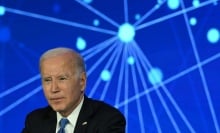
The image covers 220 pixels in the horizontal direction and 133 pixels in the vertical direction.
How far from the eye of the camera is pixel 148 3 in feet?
10.6

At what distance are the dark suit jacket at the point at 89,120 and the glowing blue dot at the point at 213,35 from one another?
1.37 m

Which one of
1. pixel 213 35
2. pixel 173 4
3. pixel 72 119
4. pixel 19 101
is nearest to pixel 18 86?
pixel 19 101

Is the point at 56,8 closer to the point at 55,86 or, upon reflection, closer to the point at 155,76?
the point at 155,76

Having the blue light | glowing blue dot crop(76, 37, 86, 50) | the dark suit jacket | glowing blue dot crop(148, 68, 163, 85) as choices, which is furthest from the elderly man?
the blue light

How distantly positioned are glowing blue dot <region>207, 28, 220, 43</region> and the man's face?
1471mm

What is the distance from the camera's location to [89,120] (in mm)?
1919

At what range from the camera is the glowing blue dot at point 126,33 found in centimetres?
323

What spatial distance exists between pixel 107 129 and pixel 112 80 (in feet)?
4.71

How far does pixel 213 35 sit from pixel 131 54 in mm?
556

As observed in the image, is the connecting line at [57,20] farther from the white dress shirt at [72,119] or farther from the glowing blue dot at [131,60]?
the white dress shirt at [72,119]

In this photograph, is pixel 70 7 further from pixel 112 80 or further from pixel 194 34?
pixel 194 34

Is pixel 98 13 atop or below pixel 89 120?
atop

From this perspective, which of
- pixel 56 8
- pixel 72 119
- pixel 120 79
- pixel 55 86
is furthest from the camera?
pixel 56 8

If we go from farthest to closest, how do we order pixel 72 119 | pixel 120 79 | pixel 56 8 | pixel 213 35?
pixel 56 8 → pixel 120 79 → pixel 213 35 → pixel 72 119
